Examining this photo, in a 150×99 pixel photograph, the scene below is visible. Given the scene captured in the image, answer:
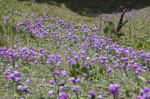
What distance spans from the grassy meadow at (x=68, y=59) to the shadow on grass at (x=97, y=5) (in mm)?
168

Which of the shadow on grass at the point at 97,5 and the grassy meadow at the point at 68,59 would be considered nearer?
the grassy meadow at the point at 68,59

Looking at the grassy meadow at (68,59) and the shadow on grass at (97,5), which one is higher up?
the shadow on grass at (97,5)

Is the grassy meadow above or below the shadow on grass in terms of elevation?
below

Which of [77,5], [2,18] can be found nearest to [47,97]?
[2,18]

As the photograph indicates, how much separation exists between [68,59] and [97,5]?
1225 centimetres

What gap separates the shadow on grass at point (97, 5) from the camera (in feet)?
45.6

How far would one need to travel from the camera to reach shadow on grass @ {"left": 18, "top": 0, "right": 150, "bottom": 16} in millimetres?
13897

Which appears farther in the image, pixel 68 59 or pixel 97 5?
pixel 97 5

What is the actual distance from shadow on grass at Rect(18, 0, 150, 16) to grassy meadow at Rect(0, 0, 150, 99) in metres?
0.17

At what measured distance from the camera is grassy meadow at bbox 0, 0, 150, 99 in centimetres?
324

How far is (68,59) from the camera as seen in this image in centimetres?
446

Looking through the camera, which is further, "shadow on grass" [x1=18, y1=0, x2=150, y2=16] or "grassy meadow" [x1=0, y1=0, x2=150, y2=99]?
"shadow on grass" [x1=18, y1=0, x2=150, y2=16]

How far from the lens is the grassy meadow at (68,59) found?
3.24m

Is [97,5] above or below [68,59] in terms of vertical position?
above
